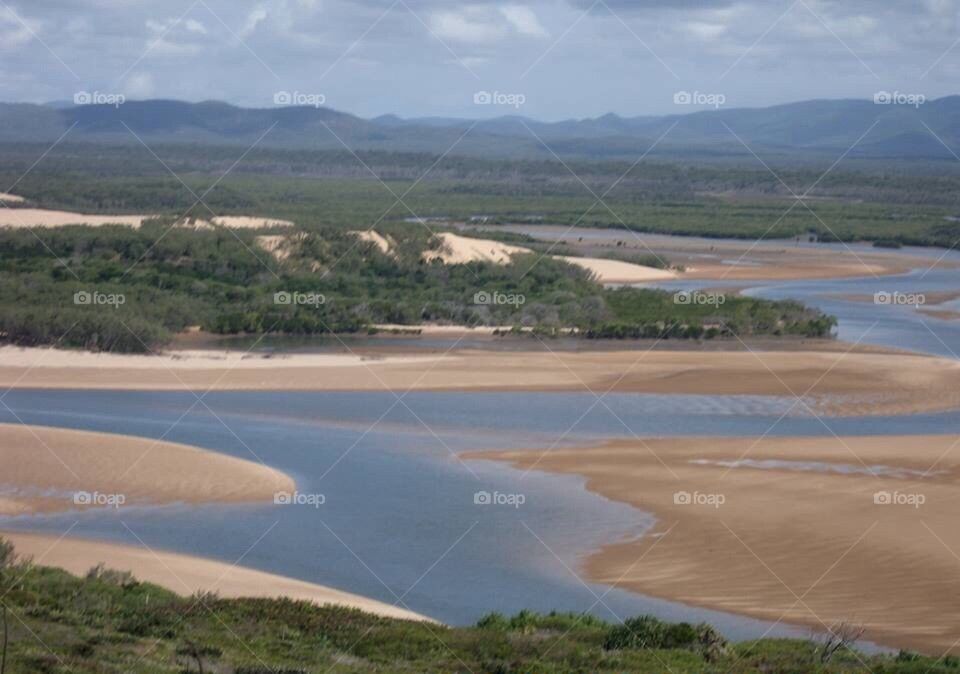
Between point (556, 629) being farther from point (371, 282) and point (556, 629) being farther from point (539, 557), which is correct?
point (371, 282)

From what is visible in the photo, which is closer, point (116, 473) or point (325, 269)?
point (116, 473)

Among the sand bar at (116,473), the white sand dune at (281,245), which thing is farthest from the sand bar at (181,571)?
the white sand dune at (281,245)

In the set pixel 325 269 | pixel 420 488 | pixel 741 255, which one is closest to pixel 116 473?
pixel 420 488

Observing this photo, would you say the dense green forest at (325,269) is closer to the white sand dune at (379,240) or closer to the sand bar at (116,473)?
the white sand dune at (379,240)

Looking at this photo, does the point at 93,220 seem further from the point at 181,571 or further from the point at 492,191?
the point at 492,191

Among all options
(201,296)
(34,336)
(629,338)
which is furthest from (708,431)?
(201,296)

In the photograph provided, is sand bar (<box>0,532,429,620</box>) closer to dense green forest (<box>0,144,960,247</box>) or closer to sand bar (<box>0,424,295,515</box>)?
sand bar (<box>0,424,295,515</box>)
